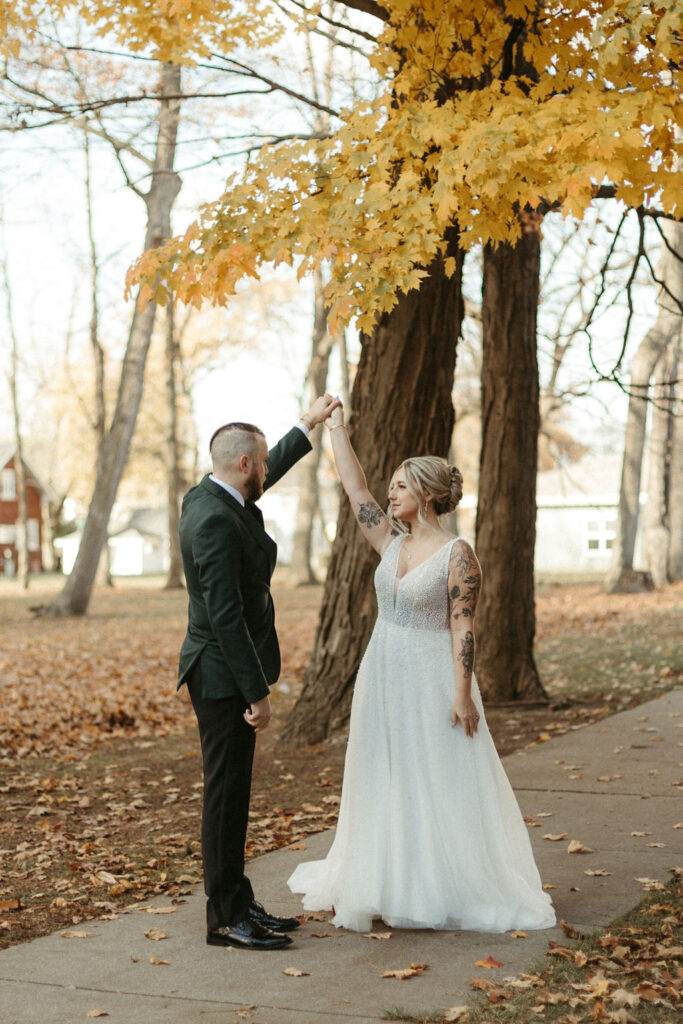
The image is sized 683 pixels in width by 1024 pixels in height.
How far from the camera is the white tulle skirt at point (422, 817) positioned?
5074 mm

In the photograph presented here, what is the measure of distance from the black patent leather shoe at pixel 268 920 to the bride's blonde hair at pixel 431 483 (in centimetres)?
183

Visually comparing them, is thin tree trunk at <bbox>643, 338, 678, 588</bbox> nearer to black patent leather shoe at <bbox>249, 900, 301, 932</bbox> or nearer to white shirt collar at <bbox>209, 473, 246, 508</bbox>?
black patent leather shoe at <bbox>249, 900, 301, 932</bbox>

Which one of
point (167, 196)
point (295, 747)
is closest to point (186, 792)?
point (295, 747)

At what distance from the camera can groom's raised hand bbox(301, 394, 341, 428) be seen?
5754 mm

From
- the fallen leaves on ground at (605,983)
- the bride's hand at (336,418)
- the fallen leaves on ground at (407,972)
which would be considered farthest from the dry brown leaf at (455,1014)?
the bride's hand at (336,418)

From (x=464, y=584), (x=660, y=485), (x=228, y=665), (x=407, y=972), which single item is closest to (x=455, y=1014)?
(x=407, y=972)

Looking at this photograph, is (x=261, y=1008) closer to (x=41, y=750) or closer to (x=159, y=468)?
(x=41, y=750)

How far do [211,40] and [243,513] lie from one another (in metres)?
6.72

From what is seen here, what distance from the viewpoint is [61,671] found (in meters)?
16.4

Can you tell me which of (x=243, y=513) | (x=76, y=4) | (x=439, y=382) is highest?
(x=76, y=4)

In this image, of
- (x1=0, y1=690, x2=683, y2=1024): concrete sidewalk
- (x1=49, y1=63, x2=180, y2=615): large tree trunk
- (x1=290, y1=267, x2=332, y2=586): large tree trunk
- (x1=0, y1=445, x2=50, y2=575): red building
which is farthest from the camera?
(x1=0, y1=445, x2=50, y2=575): red building

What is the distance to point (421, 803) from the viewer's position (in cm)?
516

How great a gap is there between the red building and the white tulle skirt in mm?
60718

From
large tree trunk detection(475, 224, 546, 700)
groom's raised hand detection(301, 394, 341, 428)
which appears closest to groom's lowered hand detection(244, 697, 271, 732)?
groom's raised hand detection(301, 394, 341, 428)
